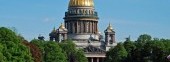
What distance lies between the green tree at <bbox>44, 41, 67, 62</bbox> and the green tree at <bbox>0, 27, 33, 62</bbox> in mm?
48069

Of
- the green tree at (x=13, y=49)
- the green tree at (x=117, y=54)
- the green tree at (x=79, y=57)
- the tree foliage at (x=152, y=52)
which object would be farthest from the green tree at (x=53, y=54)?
the green tree at (x=13, y=49)

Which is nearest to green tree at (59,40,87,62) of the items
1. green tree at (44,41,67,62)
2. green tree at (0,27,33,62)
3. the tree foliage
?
green tree at (44,41,67,62)

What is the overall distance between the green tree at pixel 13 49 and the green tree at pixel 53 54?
48069 mm

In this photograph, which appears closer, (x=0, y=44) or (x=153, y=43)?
(x=0, y=44)

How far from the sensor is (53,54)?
163125mm

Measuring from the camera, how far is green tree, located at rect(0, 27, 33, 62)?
335 ft

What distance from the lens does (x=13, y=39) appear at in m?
110

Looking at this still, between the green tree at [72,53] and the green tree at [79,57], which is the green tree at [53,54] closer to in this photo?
the green tree at [79,57]

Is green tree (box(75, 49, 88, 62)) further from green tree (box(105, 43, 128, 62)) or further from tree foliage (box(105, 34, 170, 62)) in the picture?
tree foliage (box(105, 34, 170, 62))

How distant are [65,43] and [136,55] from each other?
51.3 metres

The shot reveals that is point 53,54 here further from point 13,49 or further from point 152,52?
point 13,49

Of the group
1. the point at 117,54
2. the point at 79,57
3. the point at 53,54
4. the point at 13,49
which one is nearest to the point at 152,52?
the point at 53,54

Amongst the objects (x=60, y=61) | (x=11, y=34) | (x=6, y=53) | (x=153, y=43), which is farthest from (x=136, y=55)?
(x=6, y=53)

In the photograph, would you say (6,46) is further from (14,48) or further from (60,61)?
(60,61)
